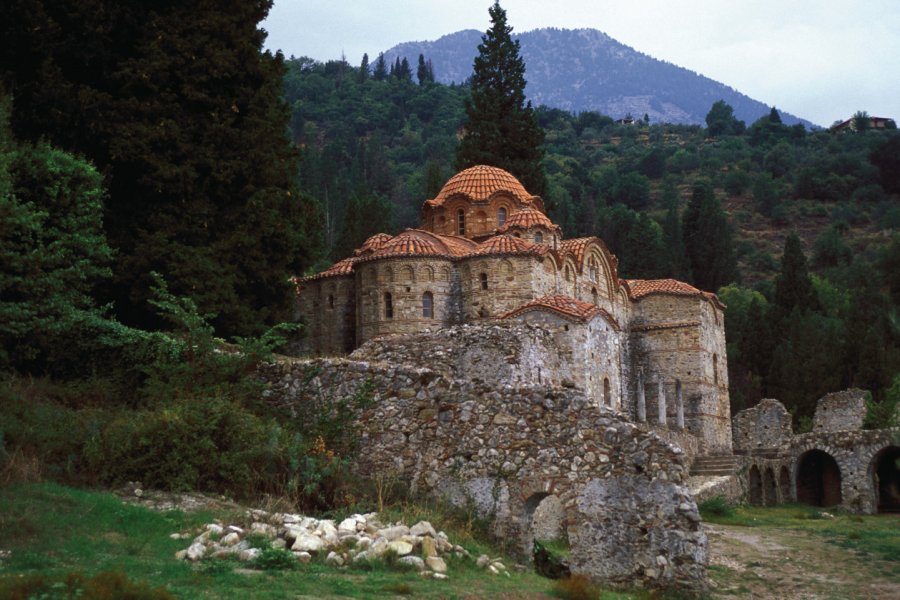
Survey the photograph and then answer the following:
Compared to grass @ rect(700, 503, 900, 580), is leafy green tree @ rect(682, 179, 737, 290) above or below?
above

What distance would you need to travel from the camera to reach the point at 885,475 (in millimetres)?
31672

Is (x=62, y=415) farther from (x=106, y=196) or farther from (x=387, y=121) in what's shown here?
(x=387, y=121)

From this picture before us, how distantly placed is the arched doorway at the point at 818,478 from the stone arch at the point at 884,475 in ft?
4.49

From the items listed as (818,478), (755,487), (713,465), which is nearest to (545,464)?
(713,465)

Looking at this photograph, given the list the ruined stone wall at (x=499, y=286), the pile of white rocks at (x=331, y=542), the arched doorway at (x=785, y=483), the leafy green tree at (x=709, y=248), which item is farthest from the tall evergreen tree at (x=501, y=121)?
the pile of white rocks at (x=331, y=542)

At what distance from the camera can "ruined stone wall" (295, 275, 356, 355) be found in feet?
97.2

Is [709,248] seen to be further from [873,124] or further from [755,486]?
[873,124]

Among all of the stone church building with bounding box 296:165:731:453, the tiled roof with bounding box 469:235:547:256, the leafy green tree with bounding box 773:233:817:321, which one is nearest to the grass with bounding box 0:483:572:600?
the stone church building with bounding box 296:165:731:453

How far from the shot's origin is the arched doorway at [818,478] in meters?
32.1

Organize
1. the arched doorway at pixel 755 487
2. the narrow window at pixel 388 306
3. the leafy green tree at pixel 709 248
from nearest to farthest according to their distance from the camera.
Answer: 1. the narrow window at pixel 388 306
2. the arched doorway at pixel 755 487
3. the leafy green tree at pixel 709 248

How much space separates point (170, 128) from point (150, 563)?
10.5m

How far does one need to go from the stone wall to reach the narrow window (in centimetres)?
1702

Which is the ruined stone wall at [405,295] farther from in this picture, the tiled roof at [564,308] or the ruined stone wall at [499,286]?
the tiled roof at [564,308]

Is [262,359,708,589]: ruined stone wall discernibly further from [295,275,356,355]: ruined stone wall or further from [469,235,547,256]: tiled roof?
[295,275,356,355]: ruined stone wall
